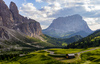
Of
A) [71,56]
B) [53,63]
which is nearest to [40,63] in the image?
[53,63]

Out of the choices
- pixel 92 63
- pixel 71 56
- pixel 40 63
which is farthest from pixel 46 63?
pixel 92 63

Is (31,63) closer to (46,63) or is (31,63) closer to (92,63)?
(46,63)

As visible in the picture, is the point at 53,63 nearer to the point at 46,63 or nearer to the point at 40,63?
the point at 46,63

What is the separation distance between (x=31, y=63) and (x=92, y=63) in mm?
51890

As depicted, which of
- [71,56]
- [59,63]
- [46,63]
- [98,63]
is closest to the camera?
[98,63]

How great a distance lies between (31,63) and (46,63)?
15.0 meters

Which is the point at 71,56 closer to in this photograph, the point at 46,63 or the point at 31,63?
the point at 46,63

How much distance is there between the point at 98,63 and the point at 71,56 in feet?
81.8

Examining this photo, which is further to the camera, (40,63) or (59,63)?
(40,63)

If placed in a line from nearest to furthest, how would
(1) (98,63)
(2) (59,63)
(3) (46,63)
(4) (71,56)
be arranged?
(1) (98,63) → (2) (59,63) → (3) (46,63) → (4) (71,56)

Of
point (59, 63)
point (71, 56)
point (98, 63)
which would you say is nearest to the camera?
point (98, 63)

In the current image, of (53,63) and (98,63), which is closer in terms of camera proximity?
(98,63)

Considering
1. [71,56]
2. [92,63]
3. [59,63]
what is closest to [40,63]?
[59,63]

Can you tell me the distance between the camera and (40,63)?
7400 centimetres
